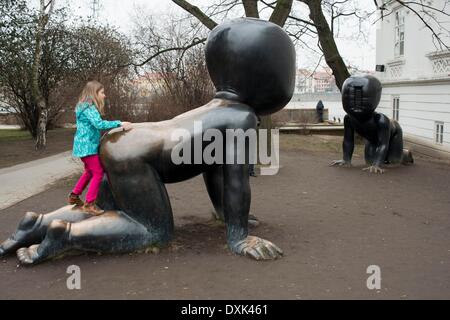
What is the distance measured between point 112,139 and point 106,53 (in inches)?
706

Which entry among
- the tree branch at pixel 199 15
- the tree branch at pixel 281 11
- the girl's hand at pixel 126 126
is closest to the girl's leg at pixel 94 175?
the girl's hand at pixel 126 126

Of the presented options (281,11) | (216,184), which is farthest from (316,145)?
(216,184)

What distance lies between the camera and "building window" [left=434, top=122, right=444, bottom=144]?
16797mm

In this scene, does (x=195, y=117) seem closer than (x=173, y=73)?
Yes

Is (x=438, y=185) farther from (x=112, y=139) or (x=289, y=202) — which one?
(x=112, y=139)

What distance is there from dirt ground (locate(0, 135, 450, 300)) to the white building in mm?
10227

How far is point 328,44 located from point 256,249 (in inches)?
520

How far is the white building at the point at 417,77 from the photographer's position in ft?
53.9

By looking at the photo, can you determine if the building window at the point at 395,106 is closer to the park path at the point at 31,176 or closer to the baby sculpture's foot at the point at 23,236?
the park path at the point at 31,176

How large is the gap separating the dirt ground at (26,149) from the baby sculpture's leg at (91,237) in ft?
31.7

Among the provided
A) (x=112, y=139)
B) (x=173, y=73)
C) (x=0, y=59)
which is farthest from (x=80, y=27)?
(x=112, y=139)

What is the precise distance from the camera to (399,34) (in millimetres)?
21453
